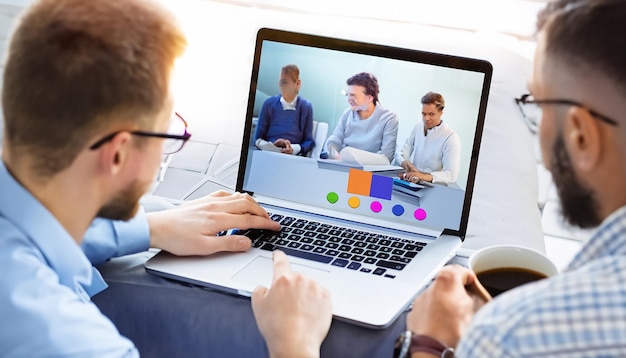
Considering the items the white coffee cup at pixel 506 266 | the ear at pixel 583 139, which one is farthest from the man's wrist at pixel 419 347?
the ear at pixel 583 139

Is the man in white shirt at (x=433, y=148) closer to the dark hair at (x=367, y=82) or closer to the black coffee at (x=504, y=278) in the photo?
the dark hair at (x=367, y=82)

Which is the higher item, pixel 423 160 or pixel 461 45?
pixel 461 45

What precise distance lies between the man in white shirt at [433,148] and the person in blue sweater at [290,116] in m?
0.15

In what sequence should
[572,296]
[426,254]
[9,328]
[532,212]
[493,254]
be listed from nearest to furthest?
1. [572,296]
2. [9,328]
3. [493,254]
4. [426,254]
5. [532,212]

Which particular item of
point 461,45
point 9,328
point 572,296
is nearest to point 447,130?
point 461,45

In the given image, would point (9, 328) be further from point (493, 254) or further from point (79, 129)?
point (493, 254)

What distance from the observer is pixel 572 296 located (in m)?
0.61

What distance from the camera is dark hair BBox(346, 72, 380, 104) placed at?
3.72ft

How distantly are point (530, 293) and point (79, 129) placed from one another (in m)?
0.46

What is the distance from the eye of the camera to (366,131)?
1126mm

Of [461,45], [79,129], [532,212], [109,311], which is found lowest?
[109,311]

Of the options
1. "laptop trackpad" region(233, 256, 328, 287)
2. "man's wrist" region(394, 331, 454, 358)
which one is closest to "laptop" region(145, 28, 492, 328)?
"laptop trackpad" region(233, 256, 328, 287)

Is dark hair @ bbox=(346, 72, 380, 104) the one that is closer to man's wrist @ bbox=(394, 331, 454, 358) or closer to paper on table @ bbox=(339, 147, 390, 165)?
paper on table @ bbox=(339, 147, 390, 165)

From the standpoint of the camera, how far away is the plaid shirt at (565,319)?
60 cm
